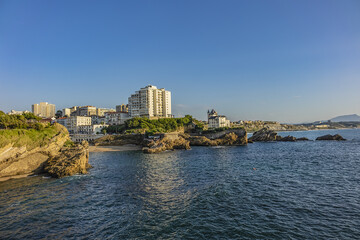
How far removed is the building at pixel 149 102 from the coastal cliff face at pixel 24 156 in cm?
9826

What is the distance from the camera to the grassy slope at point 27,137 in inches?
1374

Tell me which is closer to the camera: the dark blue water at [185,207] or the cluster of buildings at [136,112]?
the dark blue water at [185,207]

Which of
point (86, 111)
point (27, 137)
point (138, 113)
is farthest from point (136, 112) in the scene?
point (27, 137)

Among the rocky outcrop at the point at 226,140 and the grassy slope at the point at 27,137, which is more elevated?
the grassy slope at the point at 27,137

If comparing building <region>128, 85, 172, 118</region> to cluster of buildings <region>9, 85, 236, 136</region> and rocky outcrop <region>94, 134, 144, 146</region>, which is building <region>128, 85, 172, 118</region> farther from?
rocky outcrop <region>94, 134, 144, 146</region>

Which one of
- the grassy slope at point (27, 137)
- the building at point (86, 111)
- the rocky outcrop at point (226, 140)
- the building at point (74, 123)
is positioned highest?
the building at point (86, 111)

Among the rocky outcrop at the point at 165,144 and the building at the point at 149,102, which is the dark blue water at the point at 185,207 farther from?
the building at the point at 149,102

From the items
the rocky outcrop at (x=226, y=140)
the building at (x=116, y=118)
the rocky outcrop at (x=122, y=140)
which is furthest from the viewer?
the building at (x=116, y=118)

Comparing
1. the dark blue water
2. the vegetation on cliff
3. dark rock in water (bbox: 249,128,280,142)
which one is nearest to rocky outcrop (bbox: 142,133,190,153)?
the vegetation on cliff

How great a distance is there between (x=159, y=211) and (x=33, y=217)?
12.2m

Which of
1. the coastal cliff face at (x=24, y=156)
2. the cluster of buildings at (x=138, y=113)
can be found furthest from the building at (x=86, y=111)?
the coastal cliff face at (x=24, y=156)

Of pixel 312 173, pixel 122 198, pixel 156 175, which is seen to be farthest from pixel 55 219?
pixel 312 173

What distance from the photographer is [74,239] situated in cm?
1543

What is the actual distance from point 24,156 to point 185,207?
112ft
